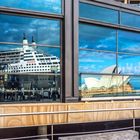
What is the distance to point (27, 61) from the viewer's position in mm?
13016

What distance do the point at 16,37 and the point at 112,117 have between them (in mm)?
3825

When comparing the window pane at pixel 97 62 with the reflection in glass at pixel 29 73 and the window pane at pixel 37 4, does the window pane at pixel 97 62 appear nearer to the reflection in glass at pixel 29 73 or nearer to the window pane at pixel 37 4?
the reflection in glass at pixel 29 73

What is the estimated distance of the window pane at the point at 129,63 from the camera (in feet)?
52.6

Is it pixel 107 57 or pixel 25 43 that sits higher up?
pixel 25 43

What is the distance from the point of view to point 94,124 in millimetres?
13914

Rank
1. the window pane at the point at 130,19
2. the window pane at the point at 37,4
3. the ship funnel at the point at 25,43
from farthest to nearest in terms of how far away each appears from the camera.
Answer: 1. the window pane at the point at 130,19
2. the ship funnel at the point at 25,43
3. the window pane at the point at 37,4

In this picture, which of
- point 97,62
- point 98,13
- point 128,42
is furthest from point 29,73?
point 128,42

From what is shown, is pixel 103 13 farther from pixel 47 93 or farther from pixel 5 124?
pixel 5 124

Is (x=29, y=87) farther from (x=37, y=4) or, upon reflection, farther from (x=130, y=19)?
(x=130, y=19)

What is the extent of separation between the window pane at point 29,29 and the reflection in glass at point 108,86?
1.84 m

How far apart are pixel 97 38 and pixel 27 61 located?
3.34m

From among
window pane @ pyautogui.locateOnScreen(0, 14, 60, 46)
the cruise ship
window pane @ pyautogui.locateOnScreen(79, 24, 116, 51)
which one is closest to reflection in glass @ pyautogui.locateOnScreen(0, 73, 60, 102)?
the cruise ship

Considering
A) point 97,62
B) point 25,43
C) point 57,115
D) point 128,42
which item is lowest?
point 57,115

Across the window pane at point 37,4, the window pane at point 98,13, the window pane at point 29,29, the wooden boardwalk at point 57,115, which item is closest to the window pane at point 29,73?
the window pane at point 29,29
